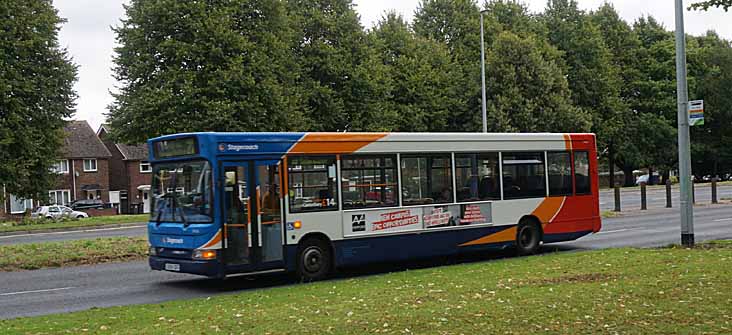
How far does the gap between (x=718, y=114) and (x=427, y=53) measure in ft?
104

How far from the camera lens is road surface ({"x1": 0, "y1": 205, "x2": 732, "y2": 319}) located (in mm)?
12672

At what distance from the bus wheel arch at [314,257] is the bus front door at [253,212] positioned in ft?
1.56

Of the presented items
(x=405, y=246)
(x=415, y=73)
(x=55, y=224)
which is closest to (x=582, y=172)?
(x=405, y=246)

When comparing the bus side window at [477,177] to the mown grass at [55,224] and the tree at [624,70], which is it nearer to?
the mown grass at [55,224]

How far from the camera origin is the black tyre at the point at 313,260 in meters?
14.6

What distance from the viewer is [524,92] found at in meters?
52.8

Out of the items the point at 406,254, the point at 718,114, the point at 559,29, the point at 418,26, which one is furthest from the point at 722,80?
the point at 406,254

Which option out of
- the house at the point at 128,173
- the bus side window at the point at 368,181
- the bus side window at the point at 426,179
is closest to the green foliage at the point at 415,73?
the bus side window at the point at 426,179

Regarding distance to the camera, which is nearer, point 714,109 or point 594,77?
point 594,77

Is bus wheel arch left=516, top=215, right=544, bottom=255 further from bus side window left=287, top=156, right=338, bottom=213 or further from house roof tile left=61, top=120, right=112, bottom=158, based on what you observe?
house roof tile left=61, top=120, right=112, bottom=158

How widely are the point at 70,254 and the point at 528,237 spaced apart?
1036 centimetres

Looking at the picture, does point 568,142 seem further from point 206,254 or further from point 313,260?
point 206,254

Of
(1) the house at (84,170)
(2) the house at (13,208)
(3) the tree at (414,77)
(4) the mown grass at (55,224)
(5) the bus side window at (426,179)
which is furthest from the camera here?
(1) the house at (84,170)

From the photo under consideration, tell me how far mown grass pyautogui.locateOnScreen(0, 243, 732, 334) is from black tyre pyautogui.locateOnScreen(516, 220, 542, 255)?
4061 mm
